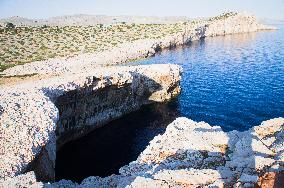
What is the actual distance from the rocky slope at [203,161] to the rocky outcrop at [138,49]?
28.2 meters

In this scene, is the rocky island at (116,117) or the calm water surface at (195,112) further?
the calm water surface at (195,112)

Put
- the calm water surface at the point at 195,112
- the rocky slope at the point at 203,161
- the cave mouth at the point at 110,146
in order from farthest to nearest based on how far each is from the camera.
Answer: the calm water surface at the point at 195,112, the cave mouth at the point at 110,146, the rocky slope at the point at 203,161

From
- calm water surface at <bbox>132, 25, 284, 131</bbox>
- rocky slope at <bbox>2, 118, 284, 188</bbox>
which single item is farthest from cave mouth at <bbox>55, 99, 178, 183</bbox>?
rocky slope at <bbox>2, 118, 284, 188</bbox>

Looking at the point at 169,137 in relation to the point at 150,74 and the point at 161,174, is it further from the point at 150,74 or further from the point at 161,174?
the point at 150,74

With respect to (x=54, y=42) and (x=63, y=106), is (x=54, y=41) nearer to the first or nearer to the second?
(x=54, y=42)

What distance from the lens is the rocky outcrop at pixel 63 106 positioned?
23156 millimetres

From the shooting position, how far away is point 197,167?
21.8 metres

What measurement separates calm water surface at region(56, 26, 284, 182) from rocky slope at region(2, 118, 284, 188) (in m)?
9.50

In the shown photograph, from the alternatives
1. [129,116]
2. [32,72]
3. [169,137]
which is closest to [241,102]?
[129,116]

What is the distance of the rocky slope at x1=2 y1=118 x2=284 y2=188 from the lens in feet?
59.9

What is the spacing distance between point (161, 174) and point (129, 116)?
29695 mm

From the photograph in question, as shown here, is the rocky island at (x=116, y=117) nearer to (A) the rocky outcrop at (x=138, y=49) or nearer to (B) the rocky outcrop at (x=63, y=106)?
(B) the rocky outcrop at (x=63, y=106)

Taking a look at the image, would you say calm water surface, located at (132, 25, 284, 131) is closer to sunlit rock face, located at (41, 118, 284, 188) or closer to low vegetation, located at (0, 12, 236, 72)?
sunlit rock face, located at (41, 118, 284, 188)

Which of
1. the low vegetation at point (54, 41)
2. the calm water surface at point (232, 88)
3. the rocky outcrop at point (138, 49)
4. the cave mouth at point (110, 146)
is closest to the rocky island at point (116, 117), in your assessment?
the cave mouth at point (110, 146)
